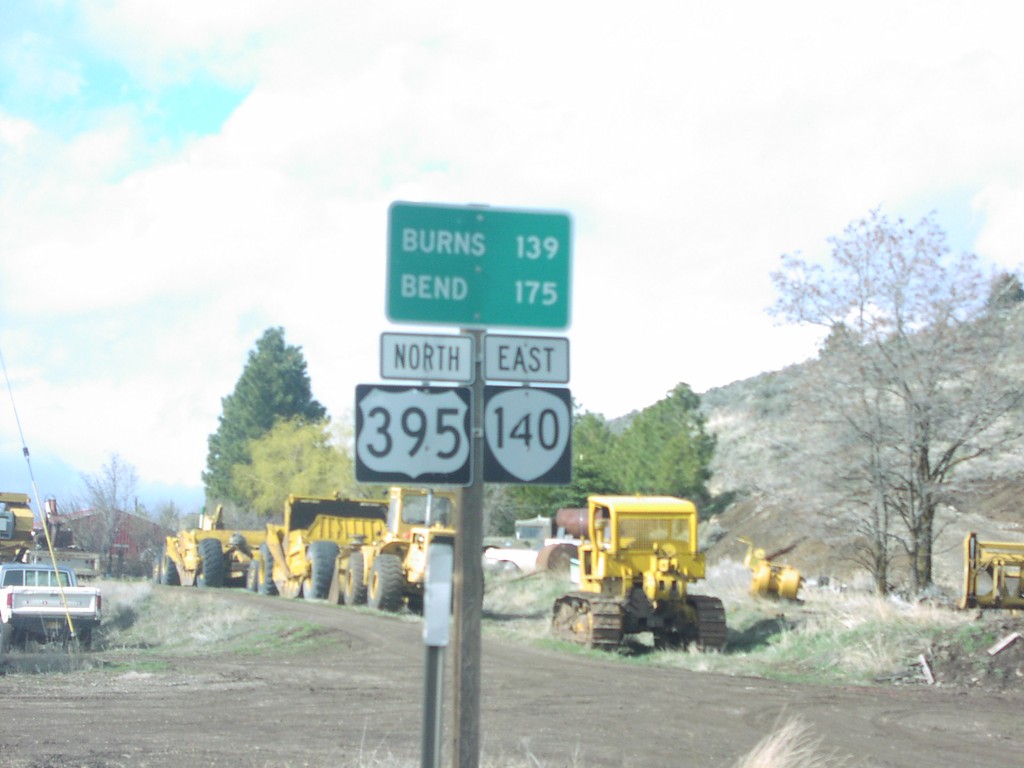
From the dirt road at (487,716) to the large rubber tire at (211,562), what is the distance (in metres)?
17.7

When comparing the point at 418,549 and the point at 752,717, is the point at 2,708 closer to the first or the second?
the point at 752,717

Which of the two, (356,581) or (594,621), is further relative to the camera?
(356,581)

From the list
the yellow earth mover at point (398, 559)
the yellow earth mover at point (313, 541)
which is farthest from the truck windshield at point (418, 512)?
the yellow earth mover at point (313, 541)

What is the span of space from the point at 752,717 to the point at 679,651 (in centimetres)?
747

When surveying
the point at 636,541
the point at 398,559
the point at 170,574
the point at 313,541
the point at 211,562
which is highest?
the point at 636,541

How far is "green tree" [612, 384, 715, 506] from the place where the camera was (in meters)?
50.4

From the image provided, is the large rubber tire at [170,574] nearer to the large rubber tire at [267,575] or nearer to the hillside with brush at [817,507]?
the large rubber tire at [267,575]

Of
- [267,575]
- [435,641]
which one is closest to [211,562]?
[267,575]

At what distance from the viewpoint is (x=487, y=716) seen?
13586 millimetres

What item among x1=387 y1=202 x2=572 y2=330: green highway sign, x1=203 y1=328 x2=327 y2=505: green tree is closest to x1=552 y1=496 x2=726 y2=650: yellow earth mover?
x1=387 y1=202 x2=572 y2=330: green highway sign

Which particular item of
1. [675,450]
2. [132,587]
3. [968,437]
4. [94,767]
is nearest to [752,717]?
[94,767]

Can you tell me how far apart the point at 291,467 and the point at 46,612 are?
172ft

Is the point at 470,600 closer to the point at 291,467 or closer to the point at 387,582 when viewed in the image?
the point at 387,582

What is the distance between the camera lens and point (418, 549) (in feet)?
85.1
